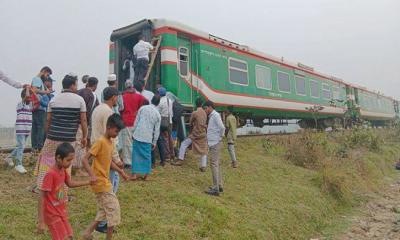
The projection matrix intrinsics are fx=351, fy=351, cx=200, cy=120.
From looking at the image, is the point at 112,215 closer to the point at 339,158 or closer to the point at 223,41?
the point at 223,41

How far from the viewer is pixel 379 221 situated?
7.59m

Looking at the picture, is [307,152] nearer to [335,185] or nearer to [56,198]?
[335,185]

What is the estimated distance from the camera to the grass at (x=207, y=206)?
14.3 feet

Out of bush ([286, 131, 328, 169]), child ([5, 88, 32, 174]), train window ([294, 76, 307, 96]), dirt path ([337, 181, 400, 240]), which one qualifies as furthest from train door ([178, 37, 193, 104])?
train window ([294, 76, 307, 96])

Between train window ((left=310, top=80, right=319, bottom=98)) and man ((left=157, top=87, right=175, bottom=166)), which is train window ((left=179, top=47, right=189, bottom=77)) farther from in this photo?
train window ((left=310, top=80, right=319, bottom=98))

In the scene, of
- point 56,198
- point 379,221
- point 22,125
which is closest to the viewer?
point 56,198

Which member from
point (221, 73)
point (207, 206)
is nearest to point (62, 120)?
point (207, 206)

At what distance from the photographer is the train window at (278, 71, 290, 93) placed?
1336 cm

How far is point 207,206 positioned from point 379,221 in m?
4.54

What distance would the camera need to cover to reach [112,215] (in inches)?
142

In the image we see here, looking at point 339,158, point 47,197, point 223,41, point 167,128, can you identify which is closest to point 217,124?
point 167,128

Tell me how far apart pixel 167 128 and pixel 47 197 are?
13.3 ft

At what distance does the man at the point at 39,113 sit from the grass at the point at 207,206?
0.47m

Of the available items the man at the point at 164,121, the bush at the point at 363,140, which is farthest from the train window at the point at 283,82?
the man at the point at 164,121
